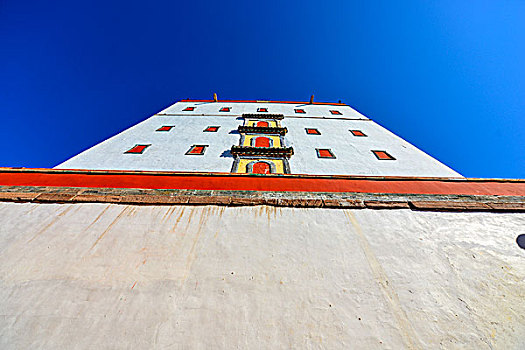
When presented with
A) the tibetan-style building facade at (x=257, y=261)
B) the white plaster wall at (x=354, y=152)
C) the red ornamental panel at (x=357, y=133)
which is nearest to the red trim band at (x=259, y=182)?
the tibetan-style building facade at (x=257, y=261)

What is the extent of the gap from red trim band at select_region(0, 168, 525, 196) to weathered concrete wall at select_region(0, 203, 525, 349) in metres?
0.67

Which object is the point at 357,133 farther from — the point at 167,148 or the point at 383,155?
the point at 167,148

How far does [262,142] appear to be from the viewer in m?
11.0

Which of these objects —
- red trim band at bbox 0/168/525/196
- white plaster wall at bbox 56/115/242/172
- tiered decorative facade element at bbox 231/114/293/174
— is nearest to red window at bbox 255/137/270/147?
tiered decorative facade element at bbox 231/114/293/174

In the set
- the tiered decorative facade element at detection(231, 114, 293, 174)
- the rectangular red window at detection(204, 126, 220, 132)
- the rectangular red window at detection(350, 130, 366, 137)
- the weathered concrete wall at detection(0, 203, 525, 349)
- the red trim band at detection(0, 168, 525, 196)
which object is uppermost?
the rectangular red window at detection(204, 126, 220, 132)

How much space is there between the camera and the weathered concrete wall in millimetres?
2037

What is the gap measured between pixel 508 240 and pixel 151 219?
5337 millimetres

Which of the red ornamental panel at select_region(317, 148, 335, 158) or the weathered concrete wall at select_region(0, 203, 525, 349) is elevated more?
the red ornamental panel at select_region(317, 148, 335, 158)

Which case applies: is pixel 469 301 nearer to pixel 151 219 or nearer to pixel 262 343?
pixel 262 343

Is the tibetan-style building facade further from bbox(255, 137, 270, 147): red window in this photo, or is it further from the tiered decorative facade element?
bbox(255, 137, 270, 147): red window

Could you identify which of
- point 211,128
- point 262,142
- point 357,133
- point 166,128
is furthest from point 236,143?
point 357,133

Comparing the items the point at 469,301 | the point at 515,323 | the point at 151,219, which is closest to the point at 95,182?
the point at 151,219

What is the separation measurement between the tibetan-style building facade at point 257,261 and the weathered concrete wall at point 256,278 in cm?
1

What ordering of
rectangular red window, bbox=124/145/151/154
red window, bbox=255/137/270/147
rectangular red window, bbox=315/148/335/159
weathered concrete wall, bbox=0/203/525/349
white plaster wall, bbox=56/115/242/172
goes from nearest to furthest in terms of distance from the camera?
weathered concrete wall, bbox=0/203/525/349 → white plaster wall, bbox=56/115/242/172 → rectangular red window, bbox=124/145/151/154 → rectangular red window, bbox=315/148/335/159 → red window, bbox=255/137/270/147
